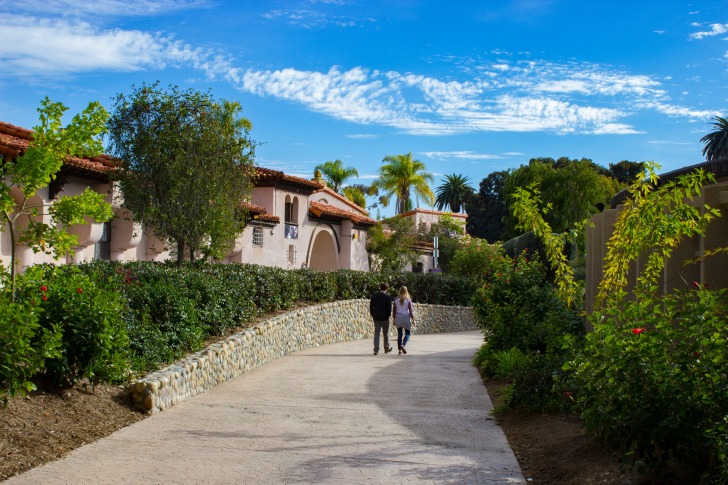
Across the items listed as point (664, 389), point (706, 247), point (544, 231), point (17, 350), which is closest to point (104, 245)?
point (544, 231)

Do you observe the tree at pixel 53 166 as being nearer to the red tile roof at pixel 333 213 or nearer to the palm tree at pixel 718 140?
the red tile roof at pixel 333 213

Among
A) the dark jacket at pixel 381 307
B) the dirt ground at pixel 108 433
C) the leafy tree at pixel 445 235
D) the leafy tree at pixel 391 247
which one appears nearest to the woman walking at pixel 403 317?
the dark jacket at pixel 381 307

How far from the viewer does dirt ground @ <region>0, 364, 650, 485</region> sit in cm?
676

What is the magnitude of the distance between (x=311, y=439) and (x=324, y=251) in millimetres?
31742

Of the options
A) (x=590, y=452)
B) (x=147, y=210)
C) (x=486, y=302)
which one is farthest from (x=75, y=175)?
(x=590, y=452)

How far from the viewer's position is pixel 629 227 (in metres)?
8.32

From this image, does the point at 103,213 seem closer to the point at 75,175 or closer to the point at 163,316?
the point at 163,316

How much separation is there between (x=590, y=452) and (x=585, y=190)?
50.9m

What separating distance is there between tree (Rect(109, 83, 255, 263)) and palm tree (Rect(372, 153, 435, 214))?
139ft

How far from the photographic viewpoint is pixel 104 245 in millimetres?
21109

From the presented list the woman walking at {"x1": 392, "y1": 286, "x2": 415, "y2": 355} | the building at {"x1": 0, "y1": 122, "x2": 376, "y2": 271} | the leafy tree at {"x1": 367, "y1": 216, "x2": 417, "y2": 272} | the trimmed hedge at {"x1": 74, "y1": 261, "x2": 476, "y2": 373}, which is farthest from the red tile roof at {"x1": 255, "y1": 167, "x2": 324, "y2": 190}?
the woman walking at {"x1": 392, "y1": 286, "x2": 415, "y2": 355}

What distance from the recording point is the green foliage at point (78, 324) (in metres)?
8.68

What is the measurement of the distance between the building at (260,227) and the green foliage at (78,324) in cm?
441

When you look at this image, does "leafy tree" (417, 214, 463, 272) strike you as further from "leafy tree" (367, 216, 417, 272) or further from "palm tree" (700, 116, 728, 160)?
"palm tree" (700, 116, 728, 160)
